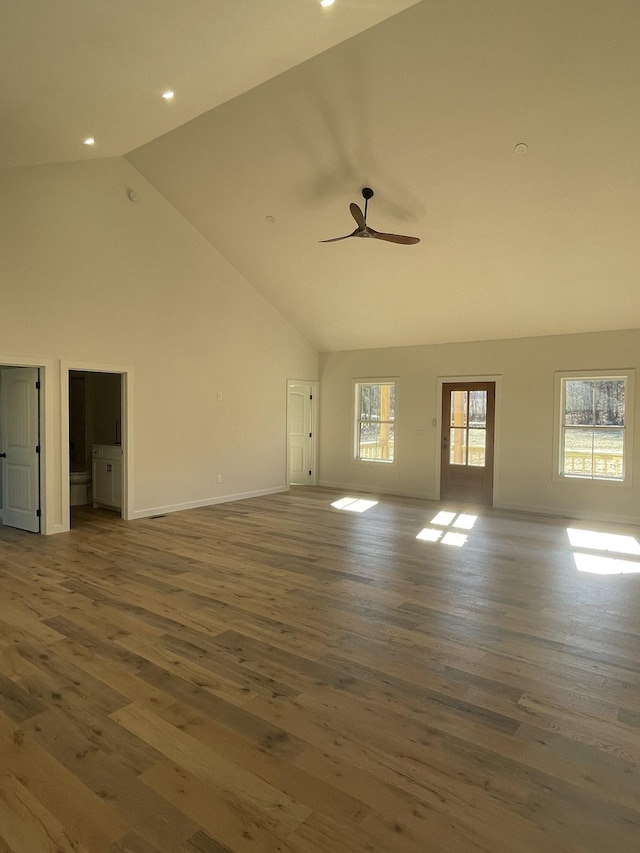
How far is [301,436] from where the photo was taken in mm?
9938

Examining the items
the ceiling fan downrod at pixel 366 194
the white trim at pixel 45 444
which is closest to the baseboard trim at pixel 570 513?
the ceiling fan downrod at pixel 366 194

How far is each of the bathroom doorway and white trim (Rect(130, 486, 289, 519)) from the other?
64 cm

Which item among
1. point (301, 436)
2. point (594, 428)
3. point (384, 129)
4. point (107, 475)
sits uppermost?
point (384, 129)

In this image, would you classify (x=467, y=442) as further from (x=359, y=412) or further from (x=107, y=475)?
(x=107, y=475)

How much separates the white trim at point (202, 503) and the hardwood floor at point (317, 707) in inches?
77.2

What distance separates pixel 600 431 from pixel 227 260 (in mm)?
5794

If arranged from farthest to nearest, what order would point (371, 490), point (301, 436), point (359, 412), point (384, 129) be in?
point (301, 436) < point (359, 412) < point (371, 490) < point (384, 129)

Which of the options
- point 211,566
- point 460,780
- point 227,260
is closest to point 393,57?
point 227,260

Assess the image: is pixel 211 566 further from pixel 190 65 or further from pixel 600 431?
pixel 600 431

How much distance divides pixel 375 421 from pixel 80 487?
4853mm

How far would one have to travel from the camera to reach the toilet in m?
7.56

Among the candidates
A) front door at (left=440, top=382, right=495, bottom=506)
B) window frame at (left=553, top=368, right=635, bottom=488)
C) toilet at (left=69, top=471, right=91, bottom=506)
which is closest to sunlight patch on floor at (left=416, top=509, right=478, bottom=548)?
front door at (left=440, top=382, right=495, bottom=506)

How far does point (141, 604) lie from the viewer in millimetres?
3777

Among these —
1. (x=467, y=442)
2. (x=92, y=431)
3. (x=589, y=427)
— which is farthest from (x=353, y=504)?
(x=92, y=431)
